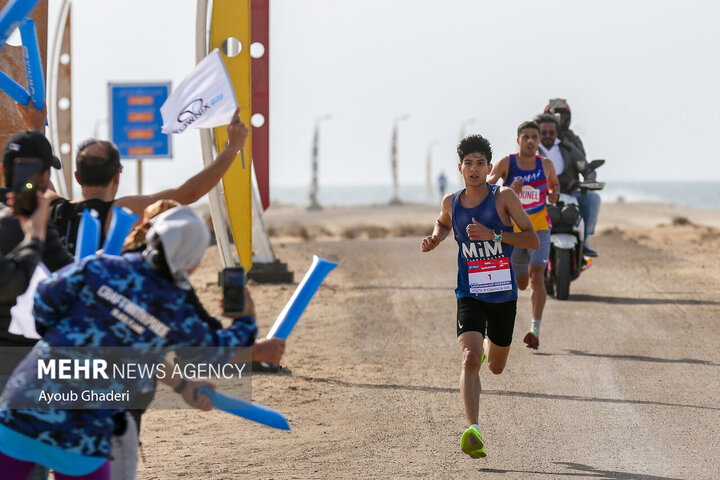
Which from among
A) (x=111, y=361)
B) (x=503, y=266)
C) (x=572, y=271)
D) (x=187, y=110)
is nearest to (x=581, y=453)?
(x=503, y=266)

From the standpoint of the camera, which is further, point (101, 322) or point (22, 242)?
point (22, 242)

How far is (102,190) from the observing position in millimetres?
4805

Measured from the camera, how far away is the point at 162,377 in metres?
4.51

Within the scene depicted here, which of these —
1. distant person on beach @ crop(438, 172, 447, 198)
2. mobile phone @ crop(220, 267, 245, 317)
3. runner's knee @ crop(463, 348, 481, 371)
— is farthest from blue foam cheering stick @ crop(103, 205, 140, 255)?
distant person on beach @ crop(438, 172, 447, 198)

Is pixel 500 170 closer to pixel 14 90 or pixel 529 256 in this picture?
pixel 529 256

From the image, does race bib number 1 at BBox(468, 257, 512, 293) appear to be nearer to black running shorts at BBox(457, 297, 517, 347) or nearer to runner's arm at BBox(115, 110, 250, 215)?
black running shorts at BBox(457, 297, 517, 347)

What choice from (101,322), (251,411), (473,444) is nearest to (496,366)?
(473,444)

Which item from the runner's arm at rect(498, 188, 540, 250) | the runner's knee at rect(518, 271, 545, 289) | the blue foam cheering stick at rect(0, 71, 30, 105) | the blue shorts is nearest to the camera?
the blue foam cheering stick at rect(0, 71, 30, 105)

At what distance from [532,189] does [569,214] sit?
3913 mm

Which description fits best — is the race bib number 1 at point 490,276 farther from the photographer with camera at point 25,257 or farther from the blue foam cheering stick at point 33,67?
the photographer with camera at point 25,257

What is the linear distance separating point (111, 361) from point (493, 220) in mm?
3989

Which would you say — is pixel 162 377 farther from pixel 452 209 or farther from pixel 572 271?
pixel 572 271

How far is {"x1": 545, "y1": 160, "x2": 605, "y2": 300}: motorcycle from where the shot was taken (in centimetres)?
1429

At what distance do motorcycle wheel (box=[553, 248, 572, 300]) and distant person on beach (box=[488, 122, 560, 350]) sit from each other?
129 inches
